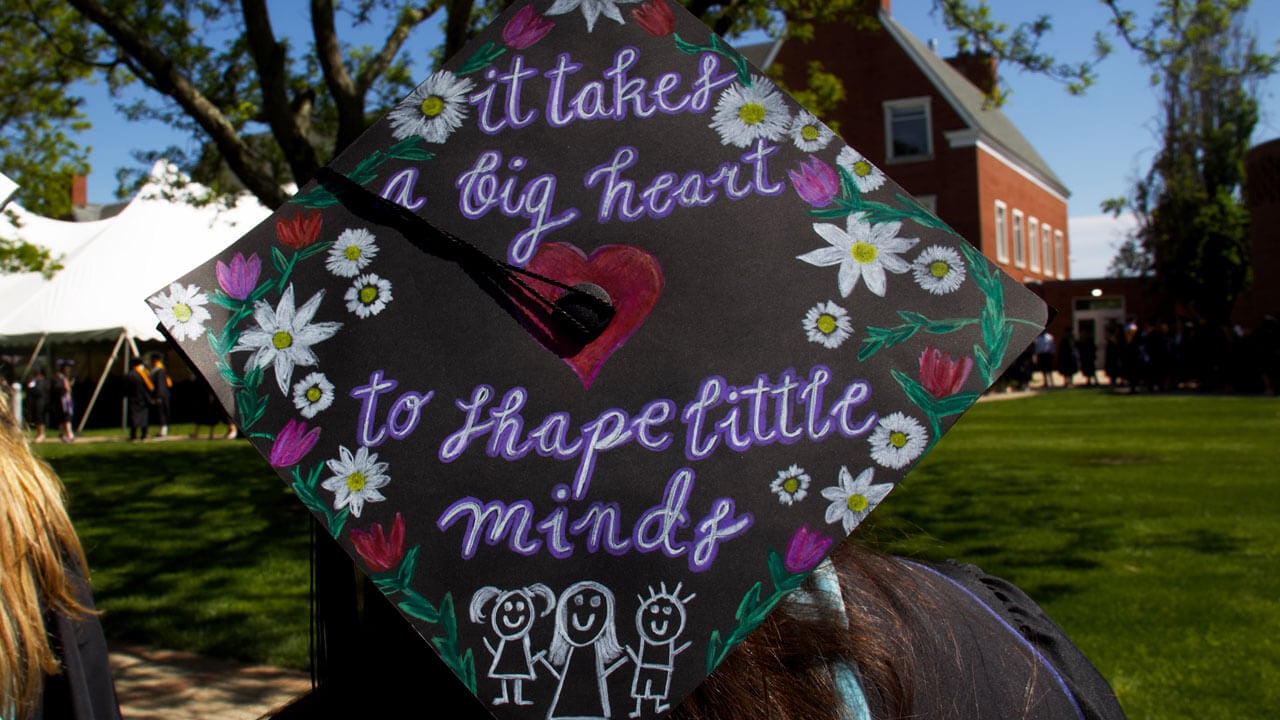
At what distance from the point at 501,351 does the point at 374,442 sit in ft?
0.55

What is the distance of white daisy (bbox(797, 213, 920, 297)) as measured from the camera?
1190 millimetres

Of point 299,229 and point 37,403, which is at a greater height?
point 299,229

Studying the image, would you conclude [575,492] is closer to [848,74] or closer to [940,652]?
[940,652]

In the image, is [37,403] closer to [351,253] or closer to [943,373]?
[351,253]

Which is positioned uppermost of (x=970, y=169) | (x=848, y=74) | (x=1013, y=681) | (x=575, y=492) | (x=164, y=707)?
(x=848, y=74)

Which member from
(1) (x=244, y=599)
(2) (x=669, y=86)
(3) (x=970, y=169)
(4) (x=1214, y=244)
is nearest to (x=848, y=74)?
(3) (x=970, y=169)

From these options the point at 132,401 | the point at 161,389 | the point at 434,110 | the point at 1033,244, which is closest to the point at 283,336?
the point at 434,110

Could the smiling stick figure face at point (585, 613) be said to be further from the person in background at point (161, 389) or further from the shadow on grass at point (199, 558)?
the person in background at point (161, 389)

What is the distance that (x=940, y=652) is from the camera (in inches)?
46.9

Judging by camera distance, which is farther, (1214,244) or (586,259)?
(1214,244)

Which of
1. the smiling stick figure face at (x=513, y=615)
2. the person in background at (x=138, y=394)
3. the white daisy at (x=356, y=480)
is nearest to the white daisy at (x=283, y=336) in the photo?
the white daisy at (x=356, y=480)

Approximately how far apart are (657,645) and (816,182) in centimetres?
54

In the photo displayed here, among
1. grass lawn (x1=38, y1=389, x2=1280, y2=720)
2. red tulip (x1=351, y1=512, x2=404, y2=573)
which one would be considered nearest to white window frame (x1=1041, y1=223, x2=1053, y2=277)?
grass lawn (x1=38, y1=389, x2=1280, y2=720)

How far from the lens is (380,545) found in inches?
43.8
